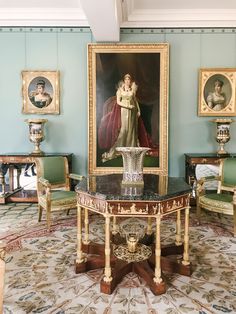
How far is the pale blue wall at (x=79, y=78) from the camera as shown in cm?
534

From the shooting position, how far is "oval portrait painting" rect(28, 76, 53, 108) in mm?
5434

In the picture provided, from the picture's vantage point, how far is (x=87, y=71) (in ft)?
17.6

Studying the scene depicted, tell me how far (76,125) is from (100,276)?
3.26 meters

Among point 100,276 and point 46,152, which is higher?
point 46,152

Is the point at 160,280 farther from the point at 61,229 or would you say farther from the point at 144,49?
the point at 144,49

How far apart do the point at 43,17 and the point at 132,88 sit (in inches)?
77.3

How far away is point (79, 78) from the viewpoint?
5453 millimetres

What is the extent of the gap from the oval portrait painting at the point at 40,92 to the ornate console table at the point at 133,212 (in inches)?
111

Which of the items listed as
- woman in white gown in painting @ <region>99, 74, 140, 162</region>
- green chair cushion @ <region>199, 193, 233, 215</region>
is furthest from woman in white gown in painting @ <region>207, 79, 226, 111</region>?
green chair cushion @ <region>199, 193, 233, 215</region>

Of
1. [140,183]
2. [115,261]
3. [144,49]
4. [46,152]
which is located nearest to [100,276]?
[115,261]

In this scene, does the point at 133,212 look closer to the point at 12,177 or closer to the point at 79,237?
the point at 79,237

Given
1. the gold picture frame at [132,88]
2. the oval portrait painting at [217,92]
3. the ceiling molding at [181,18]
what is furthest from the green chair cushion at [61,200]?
the ceiling molding at [181,18]

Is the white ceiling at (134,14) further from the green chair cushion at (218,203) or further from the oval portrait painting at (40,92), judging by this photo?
the green chair cushion at (218,203)

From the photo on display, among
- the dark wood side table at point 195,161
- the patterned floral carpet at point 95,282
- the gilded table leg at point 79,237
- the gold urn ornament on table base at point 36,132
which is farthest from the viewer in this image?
the gold urn ornament on table base at point 36,132
